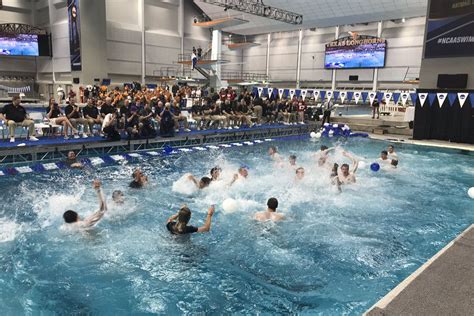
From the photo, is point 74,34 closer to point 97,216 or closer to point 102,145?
point 102,145

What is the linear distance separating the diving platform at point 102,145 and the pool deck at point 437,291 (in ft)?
31.4

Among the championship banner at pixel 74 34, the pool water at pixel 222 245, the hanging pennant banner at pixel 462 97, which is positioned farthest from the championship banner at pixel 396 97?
the championship banner at pixel 74 34

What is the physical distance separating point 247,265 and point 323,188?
4.01 meters

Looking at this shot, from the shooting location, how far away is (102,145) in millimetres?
11000

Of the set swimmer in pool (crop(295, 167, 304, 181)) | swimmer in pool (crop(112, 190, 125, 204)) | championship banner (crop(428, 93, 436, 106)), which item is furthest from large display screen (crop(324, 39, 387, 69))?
swimmer in pool (crop(112, 190, 125, 204))

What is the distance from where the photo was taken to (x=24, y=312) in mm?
3826

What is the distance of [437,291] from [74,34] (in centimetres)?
2902

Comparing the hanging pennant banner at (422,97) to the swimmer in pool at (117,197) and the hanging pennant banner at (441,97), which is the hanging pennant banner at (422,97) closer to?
the hanging pennant banner at (441,97)

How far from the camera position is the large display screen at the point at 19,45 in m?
28.4

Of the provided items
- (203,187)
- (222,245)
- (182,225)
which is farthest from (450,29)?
(182,225)

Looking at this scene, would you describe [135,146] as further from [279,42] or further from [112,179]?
[279,42]

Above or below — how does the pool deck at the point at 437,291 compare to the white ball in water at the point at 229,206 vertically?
above

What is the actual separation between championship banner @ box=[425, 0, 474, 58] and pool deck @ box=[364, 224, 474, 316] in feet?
42.8

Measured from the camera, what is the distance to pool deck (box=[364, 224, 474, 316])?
9.53ft
